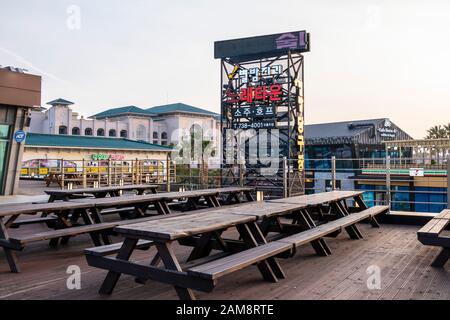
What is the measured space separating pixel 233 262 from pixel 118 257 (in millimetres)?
979

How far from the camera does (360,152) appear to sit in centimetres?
3275

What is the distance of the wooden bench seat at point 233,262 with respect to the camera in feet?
8.89

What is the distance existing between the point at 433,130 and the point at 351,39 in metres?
42.2

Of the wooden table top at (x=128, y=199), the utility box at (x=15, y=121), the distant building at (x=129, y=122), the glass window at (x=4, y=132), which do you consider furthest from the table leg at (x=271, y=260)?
the distant building at (x=129, y=122)

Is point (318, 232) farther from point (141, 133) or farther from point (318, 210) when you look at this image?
point (141, 133)

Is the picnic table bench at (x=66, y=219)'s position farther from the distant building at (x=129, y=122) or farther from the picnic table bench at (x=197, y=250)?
the distant building at (x=129, y=122)

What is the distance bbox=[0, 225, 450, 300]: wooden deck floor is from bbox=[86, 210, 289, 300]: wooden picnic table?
24 cm

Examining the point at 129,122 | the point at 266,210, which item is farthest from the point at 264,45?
the point at 129,122

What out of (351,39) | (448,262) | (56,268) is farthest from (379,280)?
(351,39)

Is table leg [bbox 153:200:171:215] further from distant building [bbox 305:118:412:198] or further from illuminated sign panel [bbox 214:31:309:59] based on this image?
distant building [bbox 305:118:412:198]

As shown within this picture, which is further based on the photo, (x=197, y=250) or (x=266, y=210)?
(x=266, y=210)

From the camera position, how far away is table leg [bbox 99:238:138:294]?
3191 mm

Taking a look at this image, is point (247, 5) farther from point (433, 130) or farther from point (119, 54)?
point (433, 130)

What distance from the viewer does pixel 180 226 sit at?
325cm
